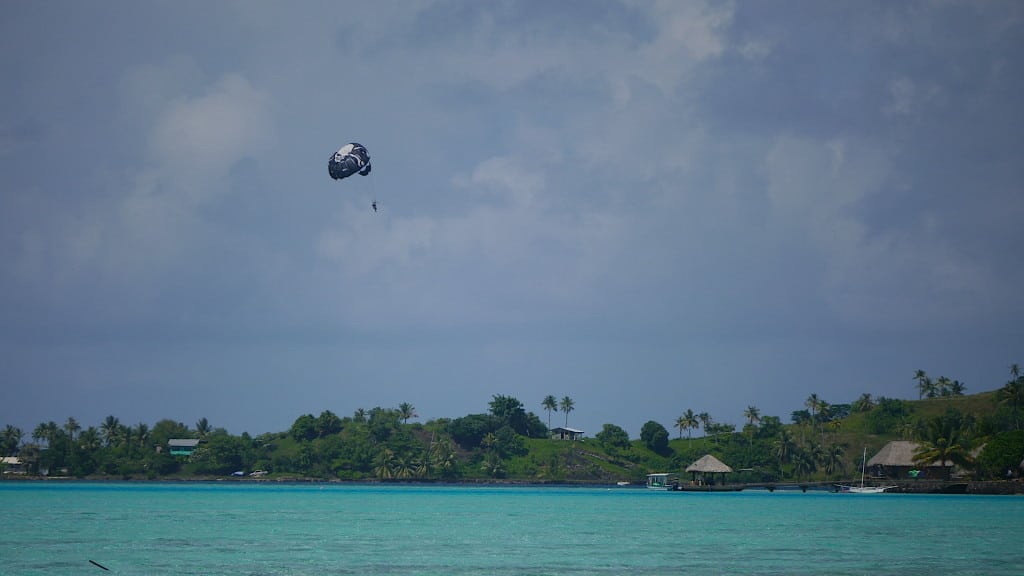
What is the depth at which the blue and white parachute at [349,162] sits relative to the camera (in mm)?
55969

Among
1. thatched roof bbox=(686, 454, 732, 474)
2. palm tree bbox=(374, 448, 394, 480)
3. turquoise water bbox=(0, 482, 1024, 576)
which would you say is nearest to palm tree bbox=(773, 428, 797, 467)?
thatched roof bbox=(686, 454, 732, 474)

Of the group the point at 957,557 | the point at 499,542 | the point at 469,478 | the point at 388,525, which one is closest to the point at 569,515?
the point at 388,525

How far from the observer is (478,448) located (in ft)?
614

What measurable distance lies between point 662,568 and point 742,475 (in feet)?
448

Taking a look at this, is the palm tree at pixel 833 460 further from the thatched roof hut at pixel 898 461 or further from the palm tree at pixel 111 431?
the palm tree at pixel 111 431

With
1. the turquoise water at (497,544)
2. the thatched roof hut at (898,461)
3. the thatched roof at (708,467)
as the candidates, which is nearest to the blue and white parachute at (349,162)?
the turquoise water at (497,544)

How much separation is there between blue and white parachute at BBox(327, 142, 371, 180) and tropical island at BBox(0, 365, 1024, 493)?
11664cm

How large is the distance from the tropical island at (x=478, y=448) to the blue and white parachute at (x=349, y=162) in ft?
383

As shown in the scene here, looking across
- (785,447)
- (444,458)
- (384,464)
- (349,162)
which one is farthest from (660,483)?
(349,162)

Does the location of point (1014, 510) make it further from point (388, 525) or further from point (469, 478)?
point (469, 478)

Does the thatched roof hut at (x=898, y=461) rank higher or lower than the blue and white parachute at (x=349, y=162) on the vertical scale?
lower

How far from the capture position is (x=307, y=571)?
30266mm

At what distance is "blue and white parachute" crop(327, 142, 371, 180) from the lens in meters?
56.0

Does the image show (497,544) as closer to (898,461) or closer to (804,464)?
(898,461)
